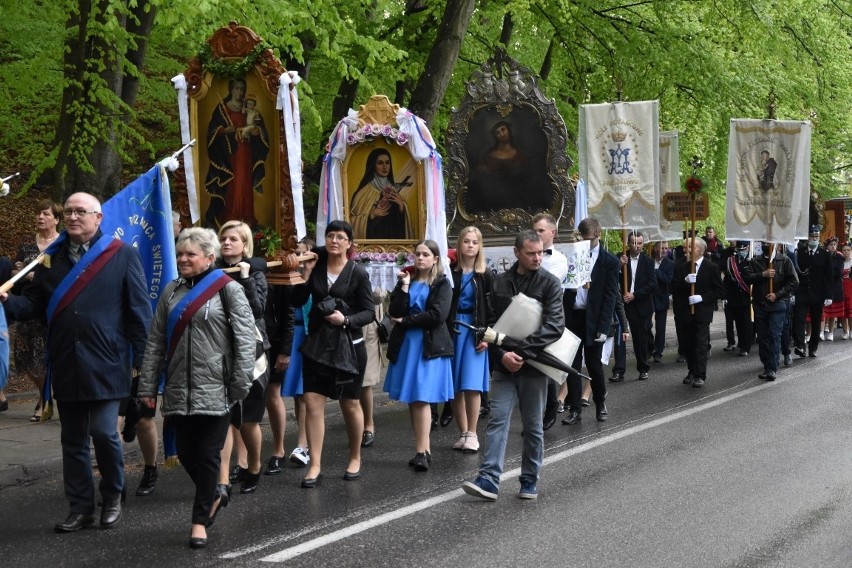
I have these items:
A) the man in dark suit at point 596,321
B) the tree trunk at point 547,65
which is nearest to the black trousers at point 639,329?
the man in dark suit at point 596,321

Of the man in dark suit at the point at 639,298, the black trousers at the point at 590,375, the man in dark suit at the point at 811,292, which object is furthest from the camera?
the man in dark suit at the point at 811,292

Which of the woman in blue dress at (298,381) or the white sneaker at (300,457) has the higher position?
the woman in blue dress at (298,381)

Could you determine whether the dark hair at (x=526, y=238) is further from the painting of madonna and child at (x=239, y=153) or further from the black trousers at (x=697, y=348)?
the black trousers at (x=697, y=348)

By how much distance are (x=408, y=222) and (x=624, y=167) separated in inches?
172

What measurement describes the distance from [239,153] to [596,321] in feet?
13.4

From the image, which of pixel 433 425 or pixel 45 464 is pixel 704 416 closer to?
pixel 433 425

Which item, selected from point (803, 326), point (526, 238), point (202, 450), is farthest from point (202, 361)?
point (803, 326)

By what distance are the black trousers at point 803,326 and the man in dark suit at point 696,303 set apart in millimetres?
2993

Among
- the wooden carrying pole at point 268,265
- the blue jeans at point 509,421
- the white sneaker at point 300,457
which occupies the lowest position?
the white sneaker at point 300,457

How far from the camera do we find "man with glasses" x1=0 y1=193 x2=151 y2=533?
23.8 ft

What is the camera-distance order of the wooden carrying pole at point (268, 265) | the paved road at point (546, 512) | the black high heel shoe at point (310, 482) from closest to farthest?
the paved road at point (546, 512) < the wooden carrying pole at point (268, 265) < the black high heel shoe at point (310, 482)

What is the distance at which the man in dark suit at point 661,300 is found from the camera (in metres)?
18.6

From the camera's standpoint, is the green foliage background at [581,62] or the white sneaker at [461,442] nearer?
the white sneaker at [461,442]

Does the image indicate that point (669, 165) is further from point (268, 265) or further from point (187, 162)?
point (268, 265)
